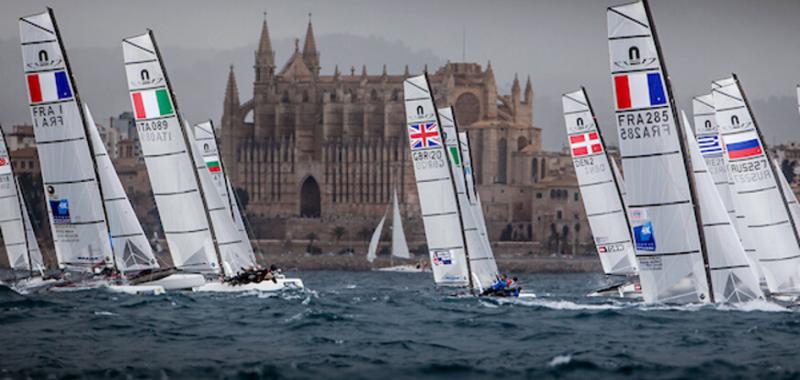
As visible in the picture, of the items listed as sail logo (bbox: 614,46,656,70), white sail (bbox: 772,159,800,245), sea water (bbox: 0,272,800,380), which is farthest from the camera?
white sail (bbox: 772,159,800,245)

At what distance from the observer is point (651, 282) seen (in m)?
22.3

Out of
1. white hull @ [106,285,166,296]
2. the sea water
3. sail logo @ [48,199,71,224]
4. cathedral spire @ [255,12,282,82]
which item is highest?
cathedral spire @ [255,12,282,82]

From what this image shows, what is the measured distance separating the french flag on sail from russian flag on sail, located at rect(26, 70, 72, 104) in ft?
39.6

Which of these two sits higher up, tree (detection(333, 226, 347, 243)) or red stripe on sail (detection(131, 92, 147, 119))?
red stripe on sail (detection(131, 92, 147, 119))

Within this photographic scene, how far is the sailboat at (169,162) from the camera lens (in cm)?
3014

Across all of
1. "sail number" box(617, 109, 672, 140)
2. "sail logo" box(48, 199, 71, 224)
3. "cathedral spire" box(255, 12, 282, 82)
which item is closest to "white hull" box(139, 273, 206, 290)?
"sail logo" box(48, 199, 71, 224)

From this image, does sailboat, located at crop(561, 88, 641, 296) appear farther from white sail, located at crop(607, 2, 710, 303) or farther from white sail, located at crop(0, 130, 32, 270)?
white sail, located at crop(0, 130, 32, 270)

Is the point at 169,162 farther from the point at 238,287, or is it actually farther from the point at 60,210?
the point at 238,287

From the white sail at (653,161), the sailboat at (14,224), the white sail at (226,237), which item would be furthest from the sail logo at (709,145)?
the sailboat at (14,224)

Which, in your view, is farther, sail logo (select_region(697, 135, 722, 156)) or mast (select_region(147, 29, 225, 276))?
mast (select_region(147, 29, 225, 276))

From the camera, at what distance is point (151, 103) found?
99.8 ft

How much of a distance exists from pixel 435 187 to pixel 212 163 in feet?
36.8

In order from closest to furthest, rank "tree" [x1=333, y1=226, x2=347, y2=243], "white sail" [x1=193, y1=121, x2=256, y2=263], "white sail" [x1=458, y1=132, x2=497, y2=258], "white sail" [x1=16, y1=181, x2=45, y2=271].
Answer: "white sail" [x1=458, y1=132, x2=497, y2=258] → "white sail" [x1=16, y1=181, x2=45, y2=271] → "white sail" [x1=193, y1=121, x2=256, y2=263] → "tree" [x1=333, y1=226, x2=347, y2=243]

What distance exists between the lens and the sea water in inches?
692
